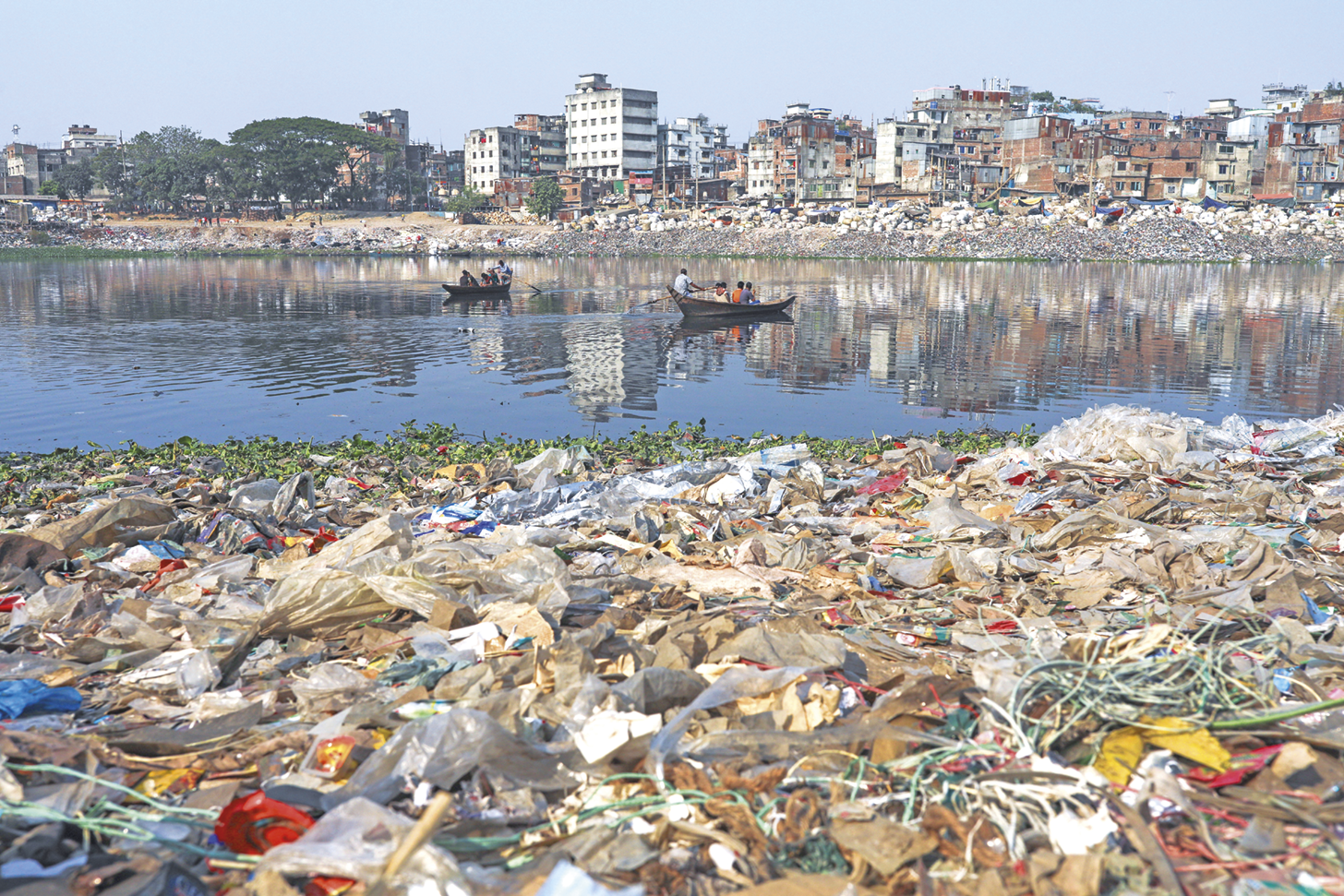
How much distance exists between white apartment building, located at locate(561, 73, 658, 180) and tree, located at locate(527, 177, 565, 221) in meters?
10.7

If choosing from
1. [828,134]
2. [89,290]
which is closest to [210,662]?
[89,290]

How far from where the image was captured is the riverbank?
6894 cm

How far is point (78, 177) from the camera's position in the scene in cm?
9825

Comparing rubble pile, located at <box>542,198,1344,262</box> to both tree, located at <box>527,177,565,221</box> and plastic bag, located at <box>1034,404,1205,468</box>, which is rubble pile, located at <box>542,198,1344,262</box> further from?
plastic bag, located at <box>1034,404,1205,468</box>

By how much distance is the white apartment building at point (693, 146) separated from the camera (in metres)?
107

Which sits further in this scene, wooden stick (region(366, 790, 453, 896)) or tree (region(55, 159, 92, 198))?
tree (region(55, 159, 92, 198))

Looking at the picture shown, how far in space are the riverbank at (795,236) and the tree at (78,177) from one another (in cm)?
1474

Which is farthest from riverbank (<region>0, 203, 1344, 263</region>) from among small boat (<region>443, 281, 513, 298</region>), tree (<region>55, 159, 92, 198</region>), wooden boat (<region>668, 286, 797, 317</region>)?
wooden boat (<region>668, 286, 797, 317</region>)

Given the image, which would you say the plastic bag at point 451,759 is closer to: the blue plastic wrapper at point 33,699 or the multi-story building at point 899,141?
the blue plastic wrapper at point 33,699

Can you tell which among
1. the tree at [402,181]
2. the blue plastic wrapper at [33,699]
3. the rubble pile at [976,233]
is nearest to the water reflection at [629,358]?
the blue plastic wrapper at [33,699]

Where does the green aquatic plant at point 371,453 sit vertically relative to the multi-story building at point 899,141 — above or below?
below

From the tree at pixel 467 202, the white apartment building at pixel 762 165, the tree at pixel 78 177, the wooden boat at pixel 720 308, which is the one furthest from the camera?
the tree at pixel 78 177

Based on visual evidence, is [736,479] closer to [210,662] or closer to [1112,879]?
[210,662]

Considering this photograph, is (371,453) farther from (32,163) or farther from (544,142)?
(32,163)
